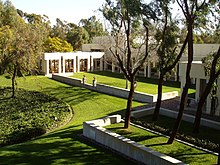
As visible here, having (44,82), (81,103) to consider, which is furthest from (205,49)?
(44,82)

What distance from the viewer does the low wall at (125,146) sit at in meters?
9.23

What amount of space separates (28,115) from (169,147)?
10.1 meters

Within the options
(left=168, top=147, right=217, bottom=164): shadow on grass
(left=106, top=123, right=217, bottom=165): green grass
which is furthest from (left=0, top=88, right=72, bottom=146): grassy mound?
(left=168, top=147, right=217, bottom=164): shadow on grass

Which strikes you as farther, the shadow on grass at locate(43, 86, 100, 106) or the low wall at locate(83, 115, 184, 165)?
the shadow on grass at locate(43, 86, 100, 106)

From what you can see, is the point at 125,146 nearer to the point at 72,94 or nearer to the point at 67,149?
the point at 67,149

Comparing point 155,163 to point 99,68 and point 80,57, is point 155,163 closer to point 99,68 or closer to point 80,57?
point 80,57

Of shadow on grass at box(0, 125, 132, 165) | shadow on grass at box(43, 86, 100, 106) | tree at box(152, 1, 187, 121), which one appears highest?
tree at box(152, 1, 187, 121)

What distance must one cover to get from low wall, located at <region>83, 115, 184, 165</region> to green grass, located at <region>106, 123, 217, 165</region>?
110cm

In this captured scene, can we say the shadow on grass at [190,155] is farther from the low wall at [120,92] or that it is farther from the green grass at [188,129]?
the low wall at [120,92]

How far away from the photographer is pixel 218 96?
16.9 meters

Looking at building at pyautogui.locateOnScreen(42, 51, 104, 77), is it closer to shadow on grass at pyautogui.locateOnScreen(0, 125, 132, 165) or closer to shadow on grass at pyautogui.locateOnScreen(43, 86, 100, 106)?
shadow on grass at pyautogui.locateOnScreen(43, 86, 100, 106)

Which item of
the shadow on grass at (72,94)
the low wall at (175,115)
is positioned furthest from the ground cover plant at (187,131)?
the shadow on grass at (72,94)

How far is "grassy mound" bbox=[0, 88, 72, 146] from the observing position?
48.1ft

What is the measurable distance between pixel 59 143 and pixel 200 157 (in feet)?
18.6
